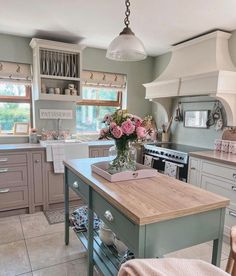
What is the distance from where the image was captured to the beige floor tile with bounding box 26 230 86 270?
82.8 inches

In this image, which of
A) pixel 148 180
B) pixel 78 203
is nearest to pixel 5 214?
pixel 78 203

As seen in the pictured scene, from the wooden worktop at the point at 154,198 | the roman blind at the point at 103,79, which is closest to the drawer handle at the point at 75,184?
the wooden worktop at the point at 154,198

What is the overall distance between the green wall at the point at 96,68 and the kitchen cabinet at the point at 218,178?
1.89 meters

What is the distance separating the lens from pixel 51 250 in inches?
89.4

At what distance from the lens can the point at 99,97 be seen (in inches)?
162

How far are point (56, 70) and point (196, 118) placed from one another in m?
2.22

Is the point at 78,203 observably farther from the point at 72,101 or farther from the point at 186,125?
the point at 186,125

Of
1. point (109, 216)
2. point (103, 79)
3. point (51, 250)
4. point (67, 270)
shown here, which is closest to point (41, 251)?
point (51, 250)

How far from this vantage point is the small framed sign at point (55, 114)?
11.7 feet

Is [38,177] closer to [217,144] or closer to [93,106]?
[93,106]

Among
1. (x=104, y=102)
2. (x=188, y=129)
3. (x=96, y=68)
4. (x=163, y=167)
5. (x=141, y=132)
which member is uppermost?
(x=96, y=68)

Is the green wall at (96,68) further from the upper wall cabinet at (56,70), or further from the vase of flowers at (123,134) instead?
the vase of flowers at (123,134)

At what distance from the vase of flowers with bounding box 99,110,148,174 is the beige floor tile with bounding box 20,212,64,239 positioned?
1.47 meters

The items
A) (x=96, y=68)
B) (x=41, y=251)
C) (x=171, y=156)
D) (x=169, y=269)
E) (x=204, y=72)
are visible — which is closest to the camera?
(x=169, y=269)
